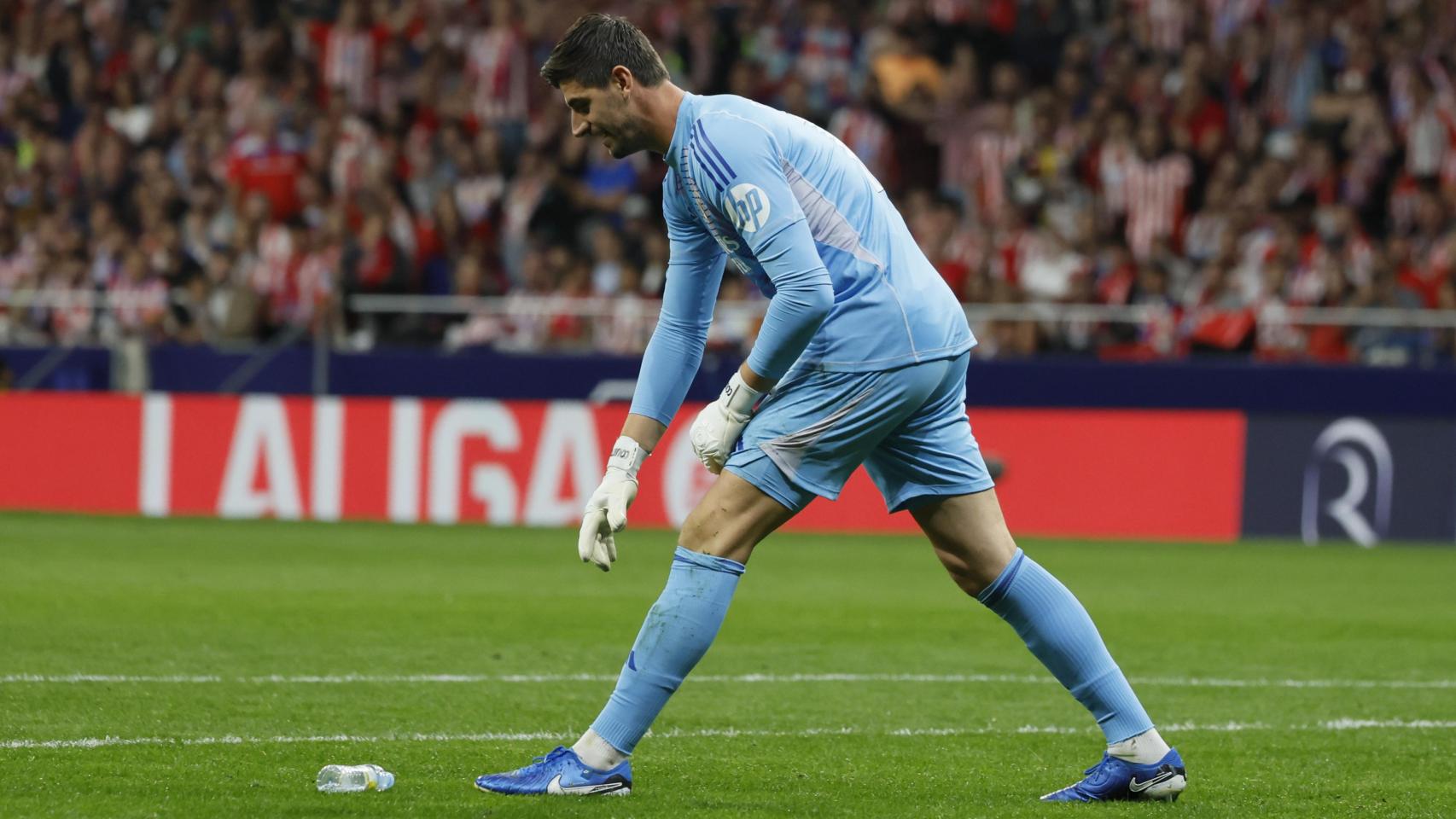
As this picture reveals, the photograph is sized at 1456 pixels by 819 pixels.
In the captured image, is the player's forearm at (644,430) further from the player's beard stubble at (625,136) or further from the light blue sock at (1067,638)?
the light blue sock at (1067,638)

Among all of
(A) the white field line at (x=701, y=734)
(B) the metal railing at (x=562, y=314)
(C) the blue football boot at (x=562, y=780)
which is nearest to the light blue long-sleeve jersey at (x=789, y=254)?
(C) the blue football boot at (x=562, y=780)

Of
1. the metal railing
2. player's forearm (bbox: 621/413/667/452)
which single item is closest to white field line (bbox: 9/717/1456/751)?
player's forearm (bbox: 621/413/667/452)

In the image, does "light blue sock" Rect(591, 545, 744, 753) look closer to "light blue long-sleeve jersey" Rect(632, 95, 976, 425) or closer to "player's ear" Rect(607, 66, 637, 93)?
"light blue long-sleeve jersey" Rect(632, 95, 976, 425)

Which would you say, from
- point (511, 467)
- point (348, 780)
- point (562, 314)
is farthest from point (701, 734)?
point (562, 314)

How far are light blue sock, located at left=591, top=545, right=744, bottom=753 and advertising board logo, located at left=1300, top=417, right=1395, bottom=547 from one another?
11631mm

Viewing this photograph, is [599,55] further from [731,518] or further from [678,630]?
[678,630]

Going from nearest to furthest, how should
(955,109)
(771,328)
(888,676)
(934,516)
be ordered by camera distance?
(771,328), (934,516), (888,676), (955,109)

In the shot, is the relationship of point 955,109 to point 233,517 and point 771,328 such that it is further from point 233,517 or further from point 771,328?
point 771,328

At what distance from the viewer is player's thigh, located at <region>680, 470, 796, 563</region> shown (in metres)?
5.22

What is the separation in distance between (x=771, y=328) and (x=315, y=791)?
67.2 inches

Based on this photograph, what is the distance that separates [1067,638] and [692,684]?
2.59m

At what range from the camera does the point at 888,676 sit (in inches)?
320

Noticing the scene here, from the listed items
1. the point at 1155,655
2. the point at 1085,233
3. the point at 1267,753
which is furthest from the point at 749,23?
the point at 1267,753

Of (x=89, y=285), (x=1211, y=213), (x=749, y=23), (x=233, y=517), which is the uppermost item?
(x=749, y=23)
